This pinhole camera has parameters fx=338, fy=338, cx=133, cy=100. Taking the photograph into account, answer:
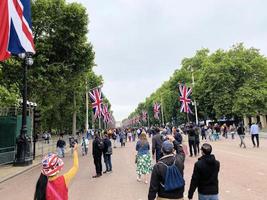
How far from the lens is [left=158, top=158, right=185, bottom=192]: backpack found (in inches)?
188

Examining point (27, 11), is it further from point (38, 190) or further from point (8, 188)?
point (38, 190)

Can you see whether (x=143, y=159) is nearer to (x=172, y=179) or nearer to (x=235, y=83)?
(x=172, y=179)

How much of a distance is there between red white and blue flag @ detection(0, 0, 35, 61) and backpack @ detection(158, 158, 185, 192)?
7.65 m

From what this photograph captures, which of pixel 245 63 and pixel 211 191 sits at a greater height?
pixel 245 63

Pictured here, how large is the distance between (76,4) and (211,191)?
2429 centimetres

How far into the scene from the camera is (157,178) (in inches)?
191

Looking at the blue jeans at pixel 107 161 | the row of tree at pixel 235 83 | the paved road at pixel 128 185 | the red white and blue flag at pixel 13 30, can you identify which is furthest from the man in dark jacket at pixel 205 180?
the row of tree at pixel 235 83

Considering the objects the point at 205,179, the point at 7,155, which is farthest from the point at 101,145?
the point at 205,179

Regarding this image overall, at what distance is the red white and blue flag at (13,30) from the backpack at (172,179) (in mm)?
7647

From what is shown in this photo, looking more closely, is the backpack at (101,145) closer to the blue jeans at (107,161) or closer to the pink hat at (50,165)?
the blue jeans at (107,161)

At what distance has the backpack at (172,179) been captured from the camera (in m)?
4.78

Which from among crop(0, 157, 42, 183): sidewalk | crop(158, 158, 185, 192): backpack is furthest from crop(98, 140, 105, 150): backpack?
crop(158, 158, 185, 192): backpack

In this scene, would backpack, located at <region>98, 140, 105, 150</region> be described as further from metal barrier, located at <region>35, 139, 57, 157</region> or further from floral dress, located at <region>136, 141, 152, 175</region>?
metal barrier, located at <region>35, 139, 57, 157</region>

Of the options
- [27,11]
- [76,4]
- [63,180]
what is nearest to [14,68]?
[76,4]
